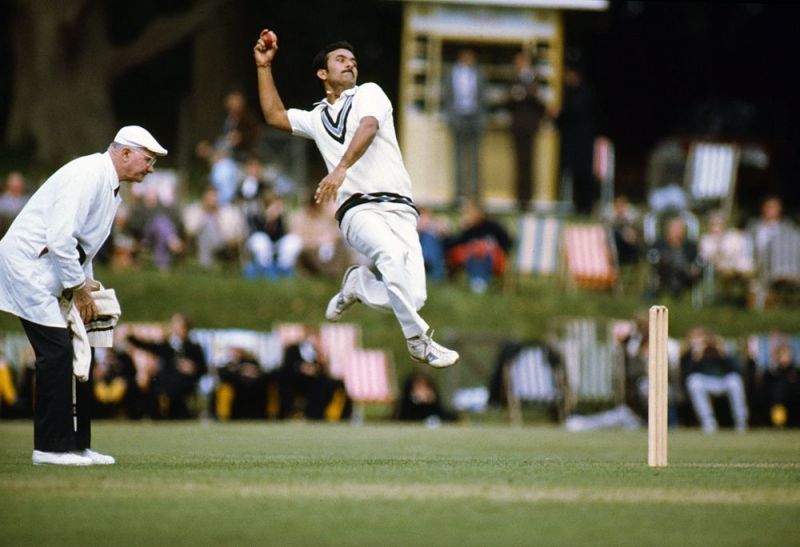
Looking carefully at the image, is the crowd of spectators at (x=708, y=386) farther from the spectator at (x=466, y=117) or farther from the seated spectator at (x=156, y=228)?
the seated spectator at (x=156, y=228)

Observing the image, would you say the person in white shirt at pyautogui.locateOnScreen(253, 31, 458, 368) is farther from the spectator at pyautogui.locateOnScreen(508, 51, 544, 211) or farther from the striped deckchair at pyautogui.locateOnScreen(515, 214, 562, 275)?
the spectator at pyautogui.locateOnScreen(508, 51, 544, 211)

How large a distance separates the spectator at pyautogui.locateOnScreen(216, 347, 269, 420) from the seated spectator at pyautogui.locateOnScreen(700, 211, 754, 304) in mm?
8143

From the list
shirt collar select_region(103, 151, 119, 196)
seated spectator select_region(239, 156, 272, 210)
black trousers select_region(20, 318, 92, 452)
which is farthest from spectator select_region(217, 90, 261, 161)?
black trousers select_region(20, 318, 92, 452)

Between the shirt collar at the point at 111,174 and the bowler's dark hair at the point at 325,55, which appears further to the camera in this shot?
the bowler's dark hair at the point at 325,55

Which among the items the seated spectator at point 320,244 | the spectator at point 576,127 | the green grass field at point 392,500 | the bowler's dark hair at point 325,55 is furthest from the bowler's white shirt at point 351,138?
the spectator at point 576,127

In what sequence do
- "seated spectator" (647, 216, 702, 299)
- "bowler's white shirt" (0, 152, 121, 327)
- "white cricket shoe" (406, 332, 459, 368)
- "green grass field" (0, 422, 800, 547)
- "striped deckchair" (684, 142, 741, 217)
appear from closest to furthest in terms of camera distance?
"green grass field" (0, 422, 800, 547) < "bowler's white shirt" (0, 152, 121, 327) < "white cricket shoe" (406, 332, 459, 368) < "seated spectator" (647, 216, 702, 299) < "striped deckchair" (684, 142, 741, 217)

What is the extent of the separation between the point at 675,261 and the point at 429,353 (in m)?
14.1

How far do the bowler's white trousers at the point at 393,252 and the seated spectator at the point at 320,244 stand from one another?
12.6m

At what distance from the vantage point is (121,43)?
3678 centimetres

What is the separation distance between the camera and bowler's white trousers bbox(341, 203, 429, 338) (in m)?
11.2

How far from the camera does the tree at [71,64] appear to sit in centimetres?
3194

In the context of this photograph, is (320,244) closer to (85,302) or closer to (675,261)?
(675,261)

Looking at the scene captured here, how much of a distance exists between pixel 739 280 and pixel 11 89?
18.1 metres

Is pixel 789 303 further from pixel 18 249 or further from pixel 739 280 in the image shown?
pixel 18 249
